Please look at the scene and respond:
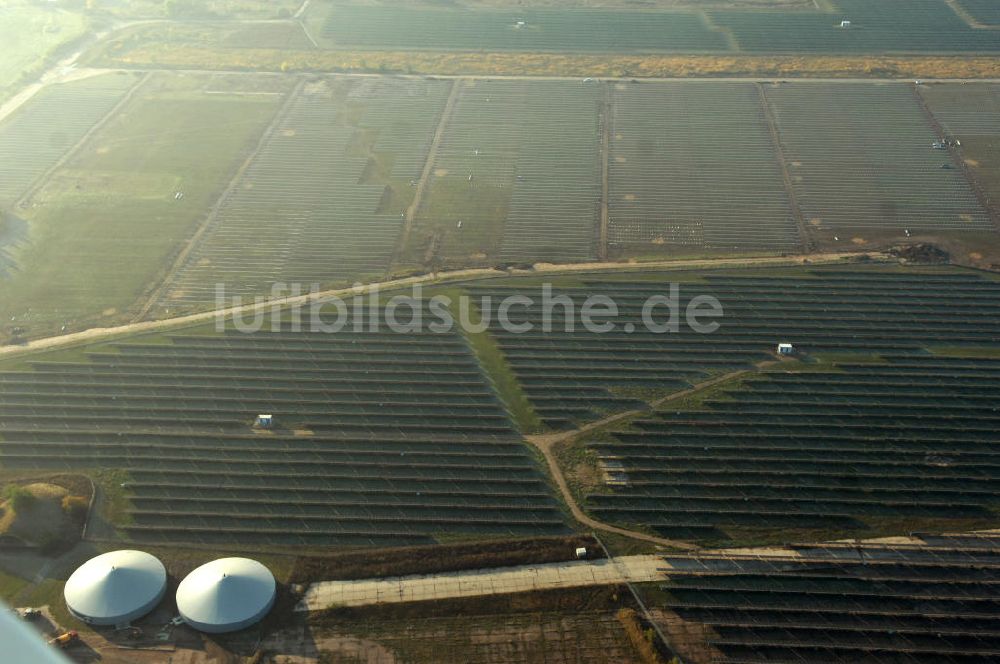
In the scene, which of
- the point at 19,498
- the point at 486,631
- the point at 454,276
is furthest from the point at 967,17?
the point at 19,498

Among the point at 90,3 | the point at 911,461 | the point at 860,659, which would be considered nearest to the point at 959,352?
the point at 911,461

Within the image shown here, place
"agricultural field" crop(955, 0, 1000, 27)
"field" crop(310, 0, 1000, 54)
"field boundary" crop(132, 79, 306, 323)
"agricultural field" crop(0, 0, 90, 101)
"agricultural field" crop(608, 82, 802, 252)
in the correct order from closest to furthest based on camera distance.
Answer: "field boundary" crop(132, 79, 306, 323) → "agricultural field" crop(608, 82, 802, 252) → "agricultural field" crop(0, 0, 90, 101) → "field" crop(310, 0, 1000, 54) → "agricultural field" crop(955, 0, 1000, 27)

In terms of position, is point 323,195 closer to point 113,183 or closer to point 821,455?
point 113,183

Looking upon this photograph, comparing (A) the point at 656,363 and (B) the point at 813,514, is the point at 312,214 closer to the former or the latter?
(A) the point at 656,363

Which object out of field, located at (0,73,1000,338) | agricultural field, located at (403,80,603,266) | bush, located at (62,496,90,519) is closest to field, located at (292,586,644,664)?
bush, located at (62,496,90,519)

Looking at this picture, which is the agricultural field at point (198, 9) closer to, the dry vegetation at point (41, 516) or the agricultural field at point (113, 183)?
the agricultural field at point (113, 183)

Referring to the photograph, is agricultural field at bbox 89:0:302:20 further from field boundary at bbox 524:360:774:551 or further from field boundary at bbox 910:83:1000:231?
field boundary at bbox 524:360:774:551
